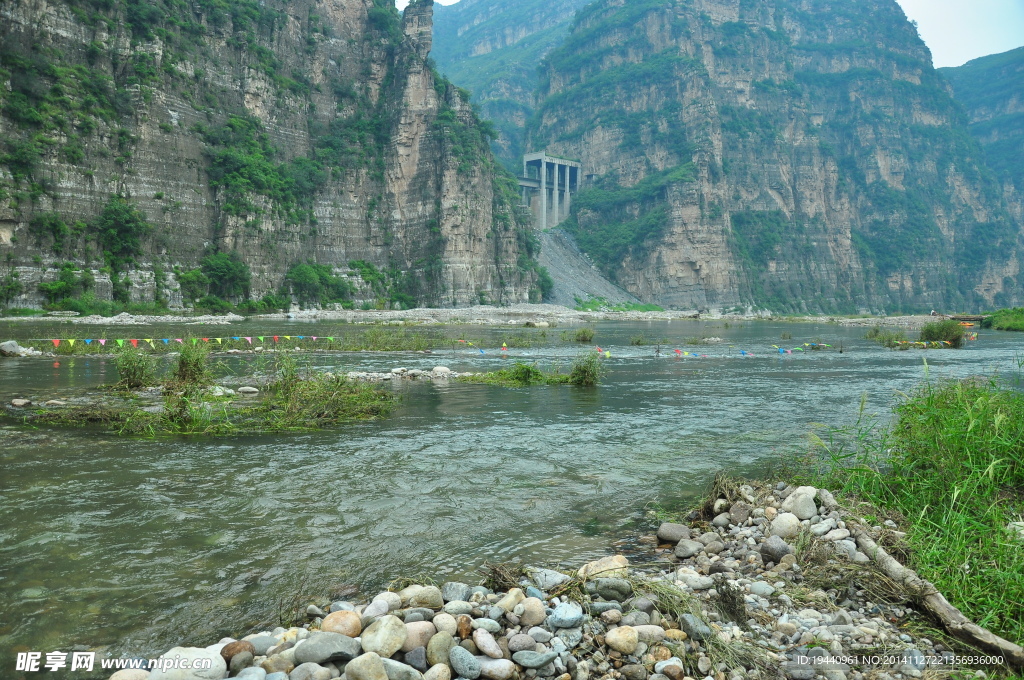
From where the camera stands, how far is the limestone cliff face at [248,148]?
60406 millimetres

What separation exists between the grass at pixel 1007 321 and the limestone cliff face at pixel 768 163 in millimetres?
60269

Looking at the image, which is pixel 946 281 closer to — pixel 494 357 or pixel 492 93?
pixel 492 93

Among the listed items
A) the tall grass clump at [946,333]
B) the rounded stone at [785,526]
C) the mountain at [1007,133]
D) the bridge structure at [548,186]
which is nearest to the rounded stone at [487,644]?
the rounded stone at [785,526]

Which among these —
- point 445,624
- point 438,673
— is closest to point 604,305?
point 445,624

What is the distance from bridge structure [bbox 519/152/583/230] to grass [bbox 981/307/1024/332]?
308 feet

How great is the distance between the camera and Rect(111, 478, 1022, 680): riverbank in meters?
3.95

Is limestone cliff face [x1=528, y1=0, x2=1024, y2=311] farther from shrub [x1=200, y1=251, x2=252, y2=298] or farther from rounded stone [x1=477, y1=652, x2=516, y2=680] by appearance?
rounded stone [x1=477, y1=652, x2=516, y2=680]

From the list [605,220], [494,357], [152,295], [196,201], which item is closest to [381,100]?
[196,201]

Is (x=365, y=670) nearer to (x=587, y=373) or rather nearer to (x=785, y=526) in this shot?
(x=785, y=526)

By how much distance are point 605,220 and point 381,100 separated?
6451cm

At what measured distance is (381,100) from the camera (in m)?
103

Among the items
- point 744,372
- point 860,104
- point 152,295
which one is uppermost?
point 860,104

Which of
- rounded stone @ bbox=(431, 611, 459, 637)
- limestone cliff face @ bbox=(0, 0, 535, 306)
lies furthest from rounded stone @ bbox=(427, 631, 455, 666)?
limestone cliff face @ bbox=(0, 0, 535, 306)

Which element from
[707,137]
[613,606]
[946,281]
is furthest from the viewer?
[946,281]
